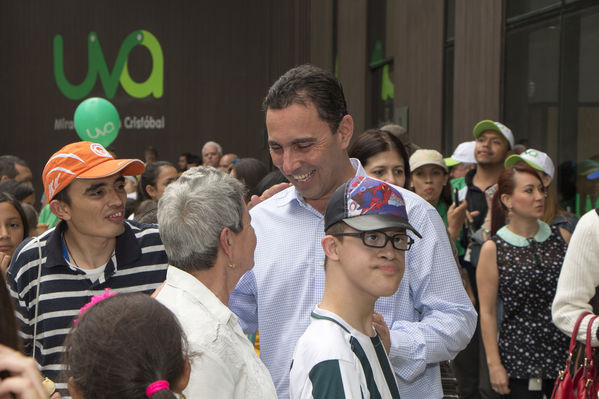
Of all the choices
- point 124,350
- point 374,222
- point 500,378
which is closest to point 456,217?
point 500,378

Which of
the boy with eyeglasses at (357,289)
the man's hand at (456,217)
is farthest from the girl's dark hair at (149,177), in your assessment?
the boy with eyeglasses at (357,289)

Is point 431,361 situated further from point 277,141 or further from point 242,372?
point 277,141

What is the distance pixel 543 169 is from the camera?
5.31 meters

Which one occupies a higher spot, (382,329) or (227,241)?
(227,241)

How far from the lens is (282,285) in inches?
110

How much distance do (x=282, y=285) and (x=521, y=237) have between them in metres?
2.55

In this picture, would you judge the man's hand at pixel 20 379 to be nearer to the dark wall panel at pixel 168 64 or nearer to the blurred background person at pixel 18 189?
the blurred background person at pixel 18 189

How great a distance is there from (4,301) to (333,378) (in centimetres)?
94

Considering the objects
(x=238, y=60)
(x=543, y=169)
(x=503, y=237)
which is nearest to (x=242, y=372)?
(x=503, y=237)

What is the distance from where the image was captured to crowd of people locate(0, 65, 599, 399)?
5.77 feet

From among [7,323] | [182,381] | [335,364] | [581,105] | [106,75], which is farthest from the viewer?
[106,75]

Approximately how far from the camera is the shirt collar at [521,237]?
15.8ft

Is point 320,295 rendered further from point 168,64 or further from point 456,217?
point 168,64

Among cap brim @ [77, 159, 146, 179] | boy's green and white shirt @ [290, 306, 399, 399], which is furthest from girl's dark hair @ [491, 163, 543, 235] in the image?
boy's green and white shirt @ [290, 306, 399, 399]
